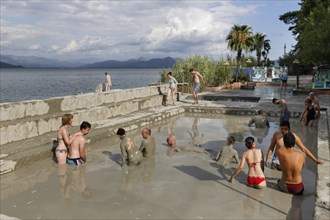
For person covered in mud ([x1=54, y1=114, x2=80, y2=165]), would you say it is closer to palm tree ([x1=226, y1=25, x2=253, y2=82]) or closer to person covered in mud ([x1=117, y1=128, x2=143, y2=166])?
person covered in mud ([x1=117, y1=128, x2=143, y2=166])

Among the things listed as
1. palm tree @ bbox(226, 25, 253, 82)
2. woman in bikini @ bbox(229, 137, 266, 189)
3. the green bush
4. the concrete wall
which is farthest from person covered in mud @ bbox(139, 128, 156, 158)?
palm tree @ bbox(226, 25, 253, 82)

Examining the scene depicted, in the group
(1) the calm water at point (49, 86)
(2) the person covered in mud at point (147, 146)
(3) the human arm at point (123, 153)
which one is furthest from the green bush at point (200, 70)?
(3) the human arm at point (123, 153)

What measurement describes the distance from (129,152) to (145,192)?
166 centimetres

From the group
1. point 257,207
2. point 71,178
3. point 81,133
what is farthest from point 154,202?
point 81,133

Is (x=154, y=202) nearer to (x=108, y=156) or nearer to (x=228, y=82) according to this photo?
(x=108, y=156)

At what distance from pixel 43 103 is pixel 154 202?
6.11 m

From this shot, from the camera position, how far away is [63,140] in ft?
25.1

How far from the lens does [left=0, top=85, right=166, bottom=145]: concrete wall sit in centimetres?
870

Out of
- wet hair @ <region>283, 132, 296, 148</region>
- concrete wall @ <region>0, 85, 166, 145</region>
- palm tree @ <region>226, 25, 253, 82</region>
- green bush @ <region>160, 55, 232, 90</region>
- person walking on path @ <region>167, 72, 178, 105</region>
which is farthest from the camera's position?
palm tree @ <region>226, 25, 253, 82</region>

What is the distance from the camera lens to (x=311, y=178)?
22.5 ft

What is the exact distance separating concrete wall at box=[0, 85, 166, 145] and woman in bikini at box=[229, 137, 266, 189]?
5797mm

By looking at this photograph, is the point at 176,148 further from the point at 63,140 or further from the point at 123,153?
the point at 63,140

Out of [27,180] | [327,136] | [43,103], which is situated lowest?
[27,180]

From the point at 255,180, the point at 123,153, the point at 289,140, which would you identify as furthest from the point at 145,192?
the point at 289,140
